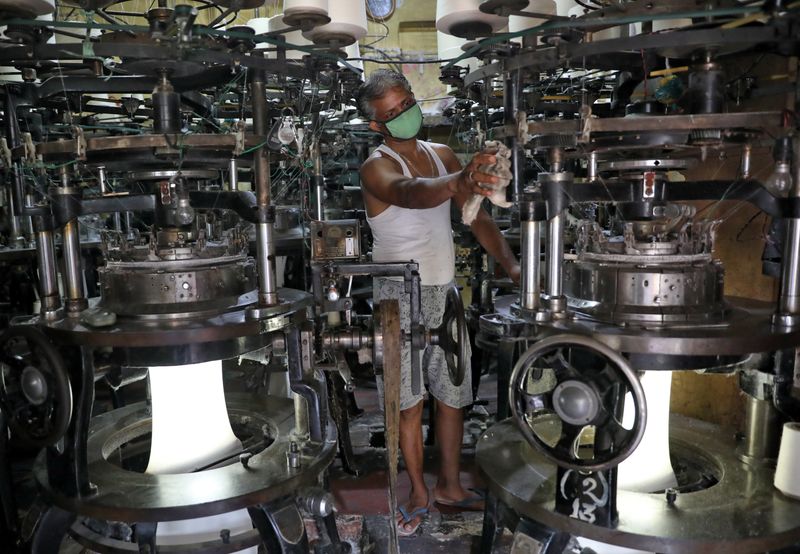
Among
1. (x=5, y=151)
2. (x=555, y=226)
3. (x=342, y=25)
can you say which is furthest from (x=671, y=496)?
(x=5, y=151)

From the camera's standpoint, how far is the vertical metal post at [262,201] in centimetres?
208

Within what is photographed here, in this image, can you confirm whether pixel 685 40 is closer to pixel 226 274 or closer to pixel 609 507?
pixel 609 507

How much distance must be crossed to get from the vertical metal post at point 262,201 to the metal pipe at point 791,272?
1.54 m

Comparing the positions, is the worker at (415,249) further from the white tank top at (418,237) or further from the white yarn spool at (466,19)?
the white yarn spool at (466,19)

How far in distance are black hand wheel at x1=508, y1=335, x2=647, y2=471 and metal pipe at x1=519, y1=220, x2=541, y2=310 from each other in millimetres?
232

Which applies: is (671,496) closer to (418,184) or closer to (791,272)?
(791,272)

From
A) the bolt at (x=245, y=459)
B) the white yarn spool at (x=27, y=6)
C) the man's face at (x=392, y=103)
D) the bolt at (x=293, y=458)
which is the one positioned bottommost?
the bolt at (x=245, y=459)

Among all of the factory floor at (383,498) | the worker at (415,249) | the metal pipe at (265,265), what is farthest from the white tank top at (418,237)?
the factory floor at (383,498)

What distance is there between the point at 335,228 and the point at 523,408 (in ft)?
3.15

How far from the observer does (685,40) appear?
5.20ft

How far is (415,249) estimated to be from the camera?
9.10 ft

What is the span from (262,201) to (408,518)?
5.00 feet

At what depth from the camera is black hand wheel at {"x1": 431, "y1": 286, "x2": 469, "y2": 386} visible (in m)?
2.04

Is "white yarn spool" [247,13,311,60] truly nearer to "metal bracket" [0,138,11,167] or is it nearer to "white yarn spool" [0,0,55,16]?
"white yarn spool" [0,0,55,16]
